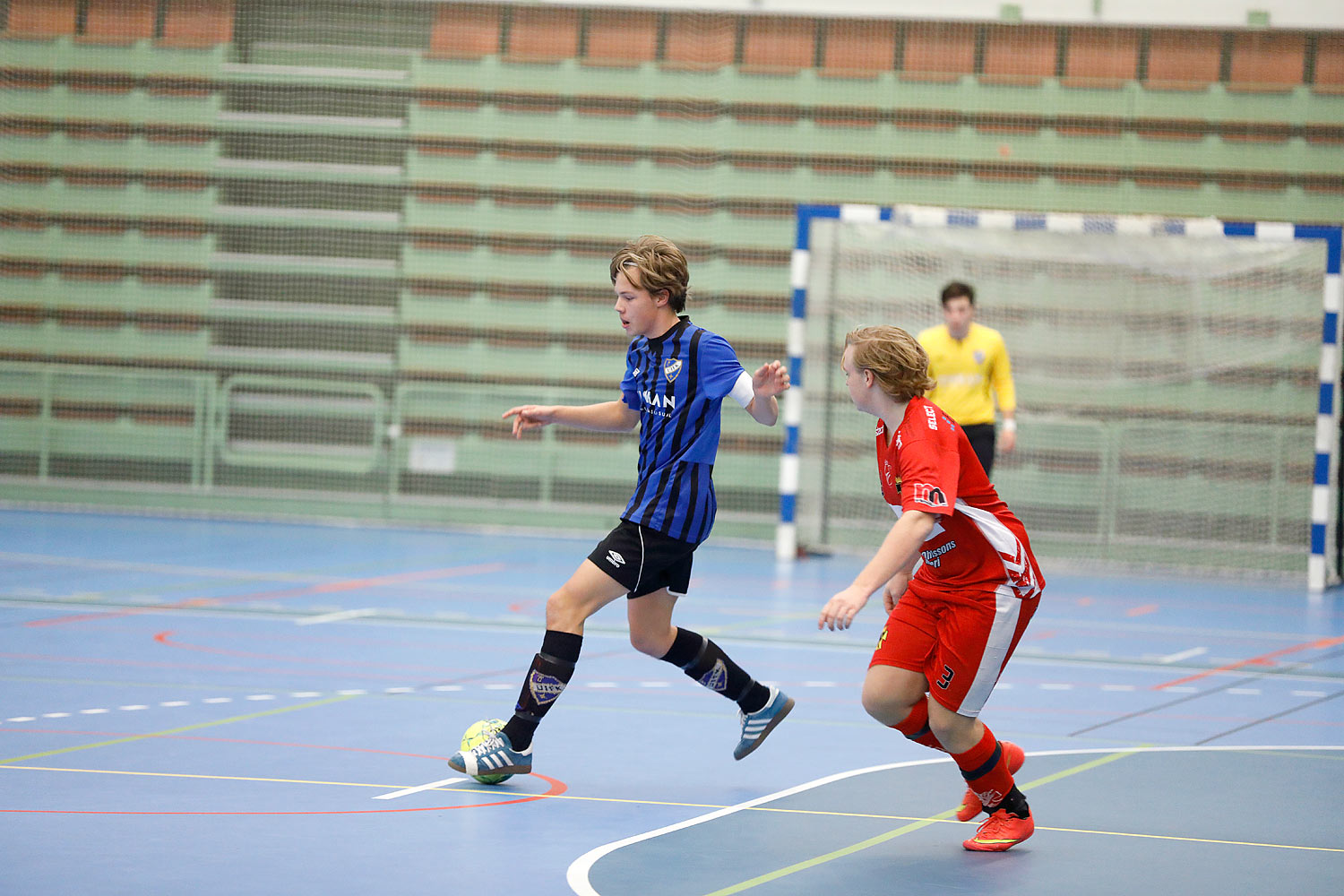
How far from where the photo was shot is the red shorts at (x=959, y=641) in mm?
4117

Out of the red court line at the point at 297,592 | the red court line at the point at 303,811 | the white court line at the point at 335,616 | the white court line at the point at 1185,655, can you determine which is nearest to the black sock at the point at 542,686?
the red court line at the point at 303,811

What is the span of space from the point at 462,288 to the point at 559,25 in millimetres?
2747

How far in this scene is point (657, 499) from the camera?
480 cm

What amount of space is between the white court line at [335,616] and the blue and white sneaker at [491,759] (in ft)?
12.4

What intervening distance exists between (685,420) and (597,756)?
3.95ft

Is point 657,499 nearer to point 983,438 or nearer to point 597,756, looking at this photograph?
point 597,756

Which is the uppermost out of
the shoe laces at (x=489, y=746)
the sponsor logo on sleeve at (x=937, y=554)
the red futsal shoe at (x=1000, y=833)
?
the sponsor logo on sleeve at (x=937, y=554)

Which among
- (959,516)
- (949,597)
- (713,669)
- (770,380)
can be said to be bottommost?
(713,669)

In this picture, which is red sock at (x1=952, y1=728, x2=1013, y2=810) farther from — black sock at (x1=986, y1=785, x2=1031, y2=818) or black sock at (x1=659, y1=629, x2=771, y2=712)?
black sock at (x1=659, y1=629, x2=771, y2=712)

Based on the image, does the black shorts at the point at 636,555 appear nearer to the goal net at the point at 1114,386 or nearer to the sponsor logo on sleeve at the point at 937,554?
the sponsor logo on sleeve at the point at 937,554

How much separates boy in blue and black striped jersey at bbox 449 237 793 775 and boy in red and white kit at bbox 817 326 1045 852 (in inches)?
22.2

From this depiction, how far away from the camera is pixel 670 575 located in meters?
4.88

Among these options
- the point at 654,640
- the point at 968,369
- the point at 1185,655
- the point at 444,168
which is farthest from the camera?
the point at 444,168

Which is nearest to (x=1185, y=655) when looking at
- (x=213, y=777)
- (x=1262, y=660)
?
(x=1262, y=660)
